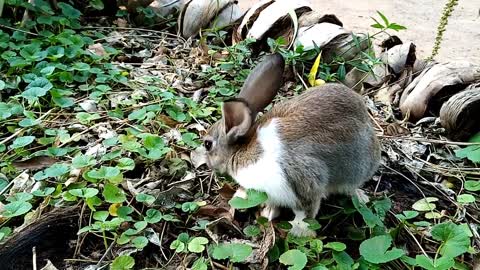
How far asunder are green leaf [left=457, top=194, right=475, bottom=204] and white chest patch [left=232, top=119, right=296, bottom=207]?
2.17 ft

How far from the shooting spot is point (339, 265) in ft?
6.58

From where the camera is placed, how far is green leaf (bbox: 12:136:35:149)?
2.44 m

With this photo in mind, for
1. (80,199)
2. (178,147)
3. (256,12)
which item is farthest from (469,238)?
(256,12)

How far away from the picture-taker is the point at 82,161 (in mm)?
2293

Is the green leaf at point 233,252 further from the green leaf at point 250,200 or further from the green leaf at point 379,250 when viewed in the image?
the green leaf at point 379,250

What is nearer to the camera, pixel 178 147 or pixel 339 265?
pixel 339 265

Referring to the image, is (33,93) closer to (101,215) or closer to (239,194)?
(101,215)

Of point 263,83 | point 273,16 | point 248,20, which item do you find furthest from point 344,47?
point 263,83

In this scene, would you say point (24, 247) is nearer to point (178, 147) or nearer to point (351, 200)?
point (178, 147)

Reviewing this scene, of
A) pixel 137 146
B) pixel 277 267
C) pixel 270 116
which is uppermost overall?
pixel 270 116

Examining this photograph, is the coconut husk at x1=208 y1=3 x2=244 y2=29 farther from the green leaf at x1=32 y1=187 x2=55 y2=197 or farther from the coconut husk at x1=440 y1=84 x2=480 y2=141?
the green leaf at x1=32 y1=187 x2=55 y2=197

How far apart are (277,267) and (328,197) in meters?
0.42

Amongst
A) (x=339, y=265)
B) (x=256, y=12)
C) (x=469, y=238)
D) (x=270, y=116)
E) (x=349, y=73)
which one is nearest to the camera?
(x=339, y=265)

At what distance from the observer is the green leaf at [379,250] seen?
1957 millimetres
